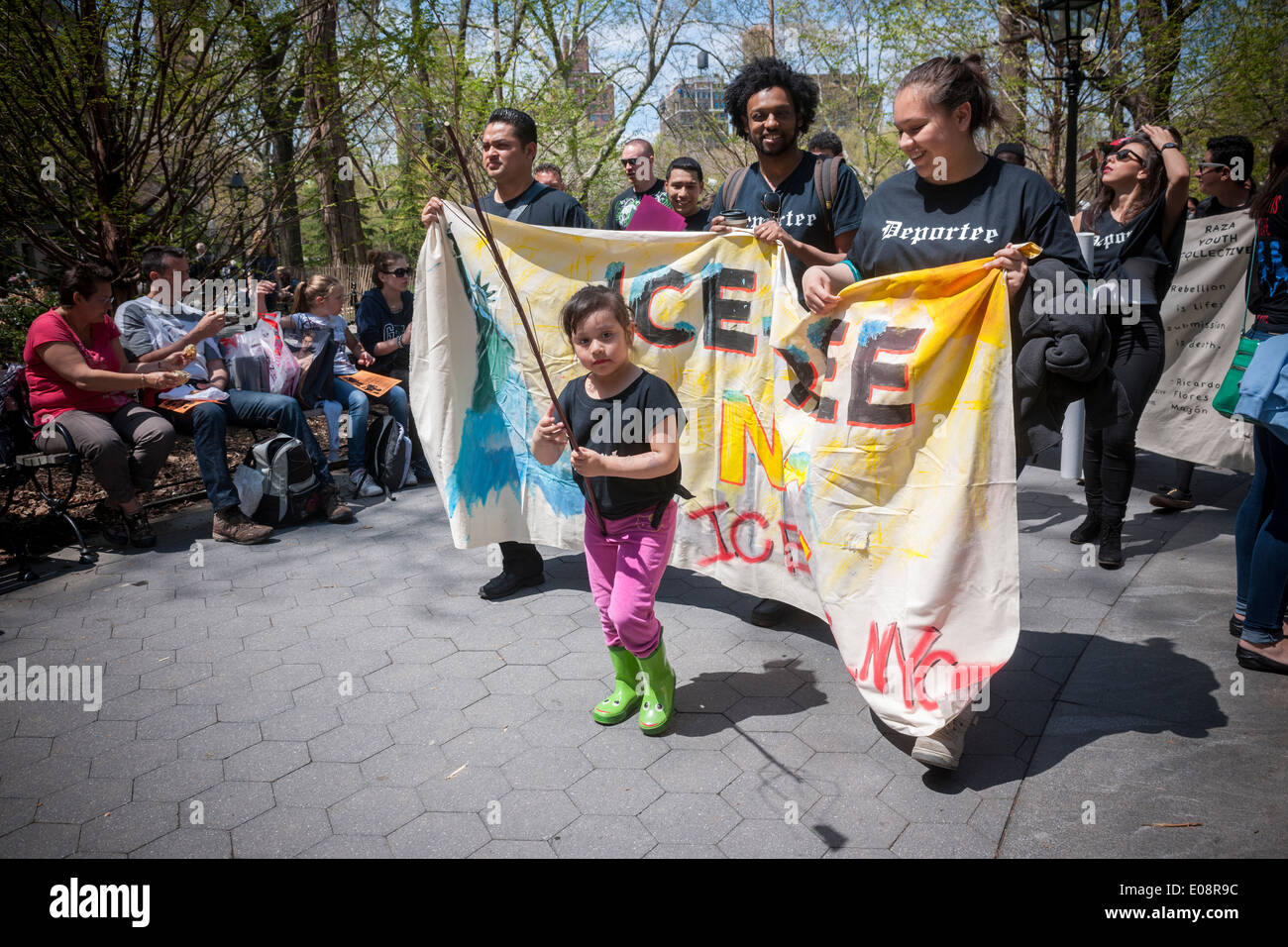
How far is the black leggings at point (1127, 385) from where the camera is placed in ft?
14.9

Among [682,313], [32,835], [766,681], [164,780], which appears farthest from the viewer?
[682,313]

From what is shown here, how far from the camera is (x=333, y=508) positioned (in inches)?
231

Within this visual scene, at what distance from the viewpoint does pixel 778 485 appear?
3.64 metres

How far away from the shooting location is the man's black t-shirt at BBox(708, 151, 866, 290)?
3838 mm

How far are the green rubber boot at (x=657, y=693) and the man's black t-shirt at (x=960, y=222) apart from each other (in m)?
1.56

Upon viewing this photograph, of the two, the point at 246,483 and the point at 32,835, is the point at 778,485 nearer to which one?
the point at 32,835

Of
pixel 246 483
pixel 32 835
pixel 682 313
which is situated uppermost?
pixel 682 313

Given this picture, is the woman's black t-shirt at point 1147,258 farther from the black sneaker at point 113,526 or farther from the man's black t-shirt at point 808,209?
the black sneaker at point 113,526

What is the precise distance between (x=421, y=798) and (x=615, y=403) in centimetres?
144

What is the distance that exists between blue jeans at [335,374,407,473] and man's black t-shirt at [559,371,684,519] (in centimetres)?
396

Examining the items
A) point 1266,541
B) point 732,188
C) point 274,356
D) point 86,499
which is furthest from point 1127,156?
point 86,499

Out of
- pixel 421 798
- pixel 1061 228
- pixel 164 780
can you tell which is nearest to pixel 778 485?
pixel 1061 228

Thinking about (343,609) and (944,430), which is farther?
(343,609)

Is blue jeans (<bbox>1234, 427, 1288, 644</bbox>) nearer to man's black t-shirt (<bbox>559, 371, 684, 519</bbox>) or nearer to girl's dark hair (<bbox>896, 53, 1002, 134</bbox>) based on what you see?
girl's dark hair (<bbox>896, 53, 1002, 134</bbox>)
